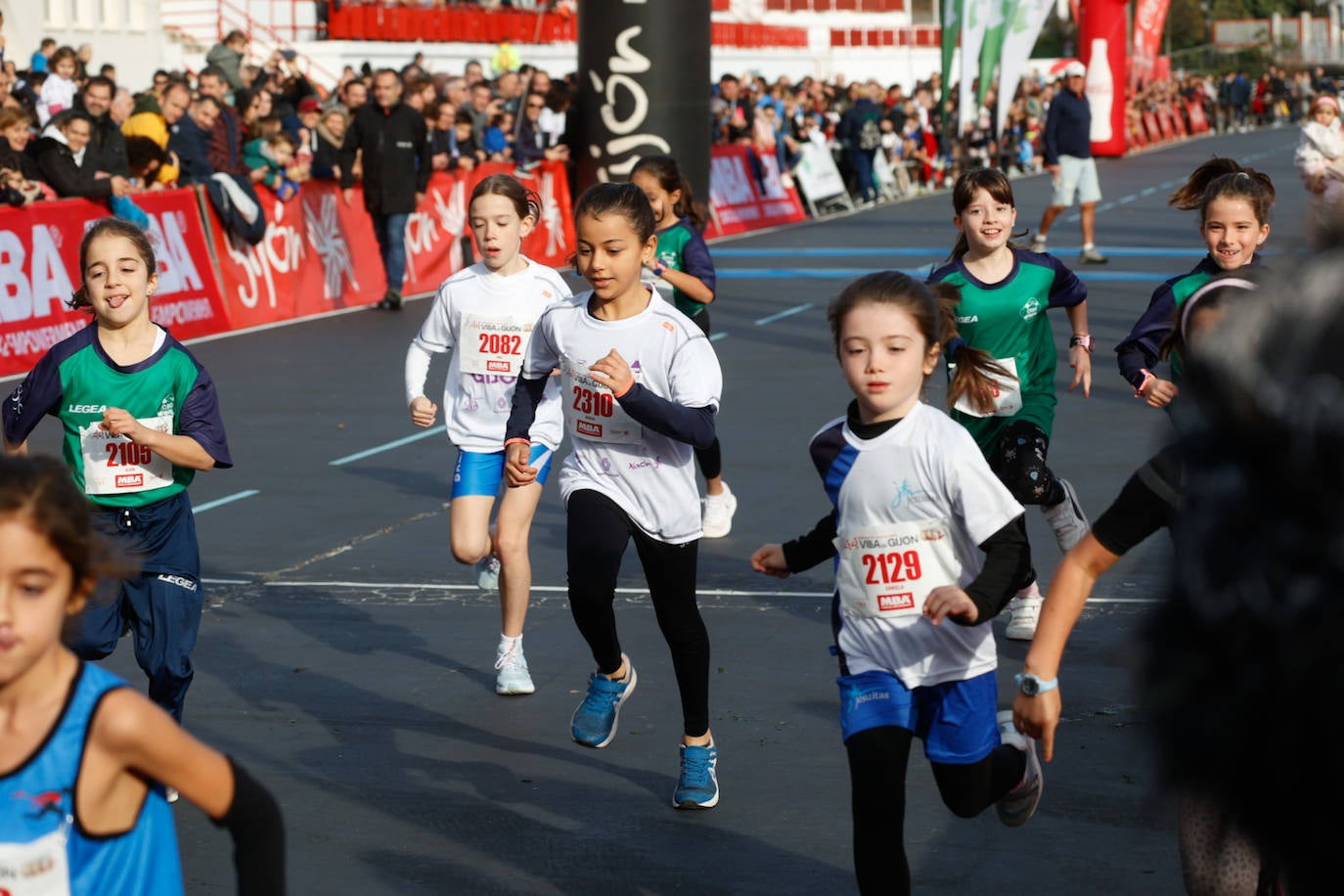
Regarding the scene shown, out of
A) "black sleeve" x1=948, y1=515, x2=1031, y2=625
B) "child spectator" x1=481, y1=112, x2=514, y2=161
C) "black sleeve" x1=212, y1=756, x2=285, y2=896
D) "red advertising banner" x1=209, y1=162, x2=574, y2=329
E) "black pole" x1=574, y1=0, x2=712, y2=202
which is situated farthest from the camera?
"child spectator" x1=481, y1=112, x2=514, y2=161

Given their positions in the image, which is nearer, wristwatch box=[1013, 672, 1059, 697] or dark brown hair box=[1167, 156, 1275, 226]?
wristwatch box=[1013, 672, 1059, 697]

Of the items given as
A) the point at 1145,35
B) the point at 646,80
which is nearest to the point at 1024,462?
the point at 646,80

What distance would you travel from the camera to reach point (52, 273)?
15.0m

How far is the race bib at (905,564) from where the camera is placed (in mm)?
4258

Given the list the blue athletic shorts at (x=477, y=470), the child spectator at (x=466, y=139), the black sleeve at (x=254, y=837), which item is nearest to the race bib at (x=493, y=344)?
the blue athletic shorts at (x=477, y=470)

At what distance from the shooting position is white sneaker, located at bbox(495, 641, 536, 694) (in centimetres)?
692

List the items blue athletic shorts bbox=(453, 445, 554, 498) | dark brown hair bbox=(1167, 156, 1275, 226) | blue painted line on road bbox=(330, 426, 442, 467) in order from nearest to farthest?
dark brown hair bbox=(1167, 156, 1275, 226), blue athletic shorts bbox=(453, 445, 554, 498), blue painted line on road bbox=(330, 426, 442, 467)

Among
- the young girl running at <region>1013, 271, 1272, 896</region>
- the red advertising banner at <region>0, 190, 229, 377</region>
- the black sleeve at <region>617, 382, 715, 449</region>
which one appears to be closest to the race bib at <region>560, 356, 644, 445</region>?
the black sleeve at <region>617, 382, 715, 449</region>

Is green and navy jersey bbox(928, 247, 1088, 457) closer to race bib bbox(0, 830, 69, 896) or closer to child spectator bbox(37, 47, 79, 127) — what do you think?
race bib bbox(0, 830, 69, 896)

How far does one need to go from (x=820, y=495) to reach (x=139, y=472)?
536 cm

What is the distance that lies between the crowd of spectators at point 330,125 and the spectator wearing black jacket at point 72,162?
11mm

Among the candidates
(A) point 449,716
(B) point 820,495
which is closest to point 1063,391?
(B) point 820,495

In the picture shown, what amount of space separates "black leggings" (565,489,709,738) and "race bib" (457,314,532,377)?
5.32 feet

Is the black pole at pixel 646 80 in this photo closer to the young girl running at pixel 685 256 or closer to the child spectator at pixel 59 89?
the child spectator at pixel 59 89
